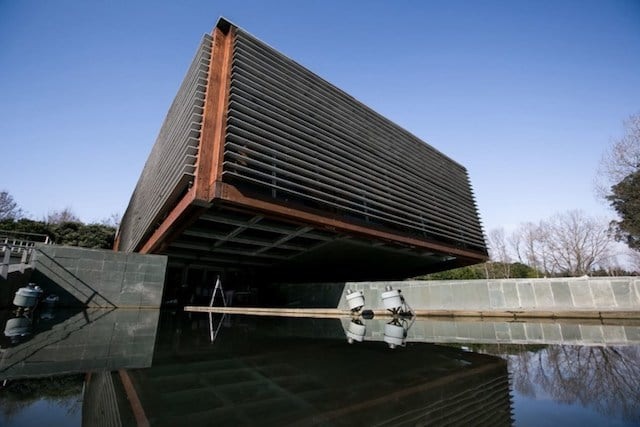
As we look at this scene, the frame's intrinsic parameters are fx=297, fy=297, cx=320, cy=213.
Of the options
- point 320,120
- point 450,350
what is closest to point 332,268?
point 320,120

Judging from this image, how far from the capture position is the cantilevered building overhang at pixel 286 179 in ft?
29.5

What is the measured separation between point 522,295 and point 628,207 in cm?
2177

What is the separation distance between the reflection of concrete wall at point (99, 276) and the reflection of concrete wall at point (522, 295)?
7.90 m

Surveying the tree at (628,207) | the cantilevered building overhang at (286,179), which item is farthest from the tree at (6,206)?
the tree at (628,207)

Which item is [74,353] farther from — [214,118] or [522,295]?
[522,295]

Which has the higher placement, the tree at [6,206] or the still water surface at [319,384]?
the tree at [6,206]

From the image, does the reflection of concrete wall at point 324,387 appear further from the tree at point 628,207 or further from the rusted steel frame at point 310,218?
the tree at point 628,207

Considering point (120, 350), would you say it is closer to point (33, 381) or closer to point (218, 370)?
point (33, 381)

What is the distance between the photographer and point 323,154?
37.2 feet

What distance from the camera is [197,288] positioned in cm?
1956

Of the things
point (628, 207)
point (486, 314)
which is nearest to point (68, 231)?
point (486, 314)

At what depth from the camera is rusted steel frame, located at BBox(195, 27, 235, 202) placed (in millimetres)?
8250

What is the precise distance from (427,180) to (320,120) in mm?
7991

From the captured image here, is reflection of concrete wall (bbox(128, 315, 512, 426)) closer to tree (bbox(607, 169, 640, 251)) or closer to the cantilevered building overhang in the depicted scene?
the cantilevered building overhang
